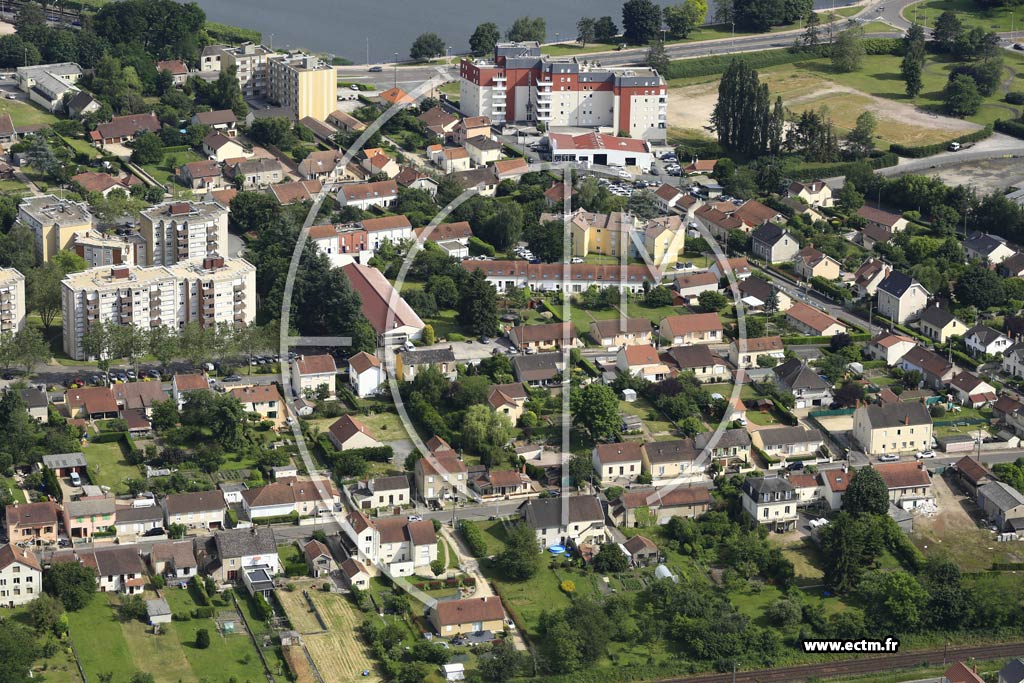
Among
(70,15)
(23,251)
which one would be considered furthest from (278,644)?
(70,15)

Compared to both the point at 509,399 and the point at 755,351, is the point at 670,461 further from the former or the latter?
the point at 755,351

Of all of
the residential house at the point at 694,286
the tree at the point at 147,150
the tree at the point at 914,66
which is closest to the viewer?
the residential house at the point at 694,286

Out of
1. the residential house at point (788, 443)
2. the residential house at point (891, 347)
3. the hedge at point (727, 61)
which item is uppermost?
the hedge at point (727, 61)

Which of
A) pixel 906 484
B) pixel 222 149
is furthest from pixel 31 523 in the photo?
pixel 222 149

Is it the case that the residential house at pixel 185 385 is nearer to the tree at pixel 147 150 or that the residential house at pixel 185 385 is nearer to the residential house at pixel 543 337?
the residential house at pixel 543 337

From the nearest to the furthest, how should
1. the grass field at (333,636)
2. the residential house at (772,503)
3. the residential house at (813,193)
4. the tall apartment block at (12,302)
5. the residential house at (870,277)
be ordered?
Result: the grass field at (333,636)
the residential house at (772,503)
the tall apartment block at (12,302)
the residential house at (870,277)
the residential house at (813,193)

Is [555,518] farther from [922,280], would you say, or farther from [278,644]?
[922,280]

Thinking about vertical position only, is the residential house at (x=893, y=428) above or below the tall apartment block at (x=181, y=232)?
below

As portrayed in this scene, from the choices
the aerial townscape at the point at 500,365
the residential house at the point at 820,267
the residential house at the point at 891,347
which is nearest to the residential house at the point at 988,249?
the aerial townscape at the point at 500,365

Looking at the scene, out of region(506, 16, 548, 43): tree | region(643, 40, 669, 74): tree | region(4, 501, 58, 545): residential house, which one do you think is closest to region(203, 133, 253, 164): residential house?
region(506, 16, 548, 43): tree
